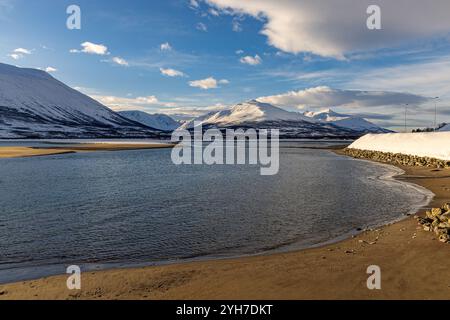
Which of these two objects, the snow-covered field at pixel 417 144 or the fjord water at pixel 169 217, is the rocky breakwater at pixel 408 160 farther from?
the fjord water at pixel 169 217

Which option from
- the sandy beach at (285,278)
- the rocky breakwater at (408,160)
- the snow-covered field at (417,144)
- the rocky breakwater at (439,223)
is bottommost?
the sandy beach at (285,278)

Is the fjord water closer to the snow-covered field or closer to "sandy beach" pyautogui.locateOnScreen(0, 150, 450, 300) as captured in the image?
"sandy beach" pyautogui.locateOnScreen(0, 150, 450, 300)

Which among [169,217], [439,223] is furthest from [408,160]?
[169,217]

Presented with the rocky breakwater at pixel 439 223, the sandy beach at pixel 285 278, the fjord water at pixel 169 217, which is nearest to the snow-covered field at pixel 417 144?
the fjord water at pixel 169 217

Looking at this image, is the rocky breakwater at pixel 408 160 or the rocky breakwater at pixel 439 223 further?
the rocky breakwater at pixel 408 160

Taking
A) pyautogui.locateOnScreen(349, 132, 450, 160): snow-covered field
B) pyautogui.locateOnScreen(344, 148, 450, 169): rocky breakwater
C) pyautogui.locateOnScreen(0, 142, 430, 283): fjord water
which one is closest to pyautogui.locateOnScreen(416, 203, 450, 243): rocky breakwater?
pyautogui.locateOnScreen(0, 142, 430, 283): fjord water

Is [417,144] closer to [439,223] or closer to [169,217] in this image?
[439,223]

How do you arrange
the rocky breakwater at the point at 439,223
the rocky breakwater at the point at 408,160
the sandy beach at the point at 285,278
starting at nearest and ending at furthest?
the sandy beach at the point at 285,278
the rocky breakwater at the point at 439,223
the rocky breakwater at the point at 408,160

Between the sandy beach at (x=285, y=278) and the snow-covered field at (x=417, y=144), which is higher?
the snow-covered field at (x=417, y=144)
